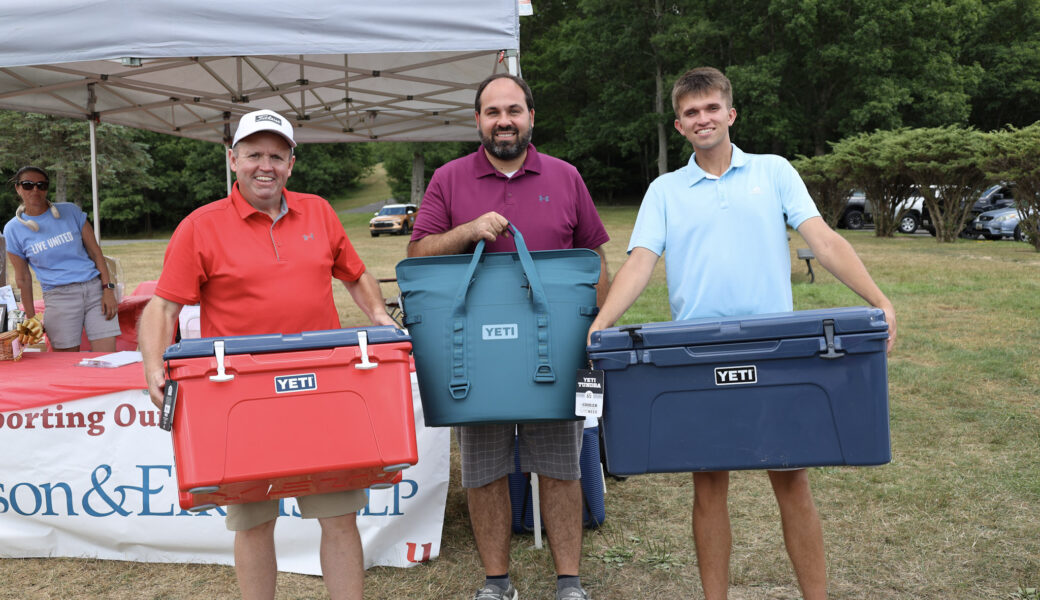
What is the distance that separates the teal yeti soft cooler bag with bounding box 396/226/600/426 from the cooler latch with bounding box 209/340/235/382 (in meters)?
0.54

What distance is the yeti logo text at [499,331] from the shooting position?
91.7 inches

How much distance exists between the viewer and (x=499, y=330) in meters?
2.33

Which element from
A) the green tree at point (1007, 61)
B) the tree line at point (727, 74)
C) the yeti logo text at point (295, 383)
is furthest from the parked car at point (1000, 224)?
the yeti logo text at point (295, 383)

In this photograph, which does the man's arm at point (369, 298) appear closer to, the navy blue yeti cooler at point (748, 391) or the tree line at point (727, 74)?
the navy blue yeti cooler at point (748, 391)

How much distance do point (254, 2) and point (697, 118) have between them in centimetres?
208

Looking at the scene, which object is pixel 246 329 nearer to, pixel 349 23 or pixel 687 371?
pixel 687 371

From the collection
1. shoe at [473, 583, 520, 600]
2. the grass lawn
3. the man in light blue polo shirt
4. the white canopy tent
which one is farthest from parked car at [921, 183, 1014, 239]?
shoe at [473, 583, 520, 600]

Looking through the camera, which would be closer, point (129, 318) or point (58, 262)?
point (58, 262)

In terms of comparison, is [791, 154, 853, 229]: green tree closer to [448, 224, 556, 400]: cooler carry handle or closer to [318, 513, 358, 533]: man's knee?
[448, 224, 556, 400]: cooler carry handle

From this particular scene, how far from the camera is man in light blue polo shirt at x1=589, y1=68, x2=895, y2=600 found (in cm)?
243

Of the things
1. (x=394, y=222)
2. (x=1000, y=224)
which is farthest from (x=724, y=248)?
(x=394, y=222)

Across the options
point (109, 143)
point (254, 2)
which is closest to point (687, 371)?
point (254, 2)

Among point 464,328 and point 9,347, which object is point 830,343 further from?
point 9,347

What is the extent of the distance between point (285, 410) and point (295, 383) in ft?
0.24
